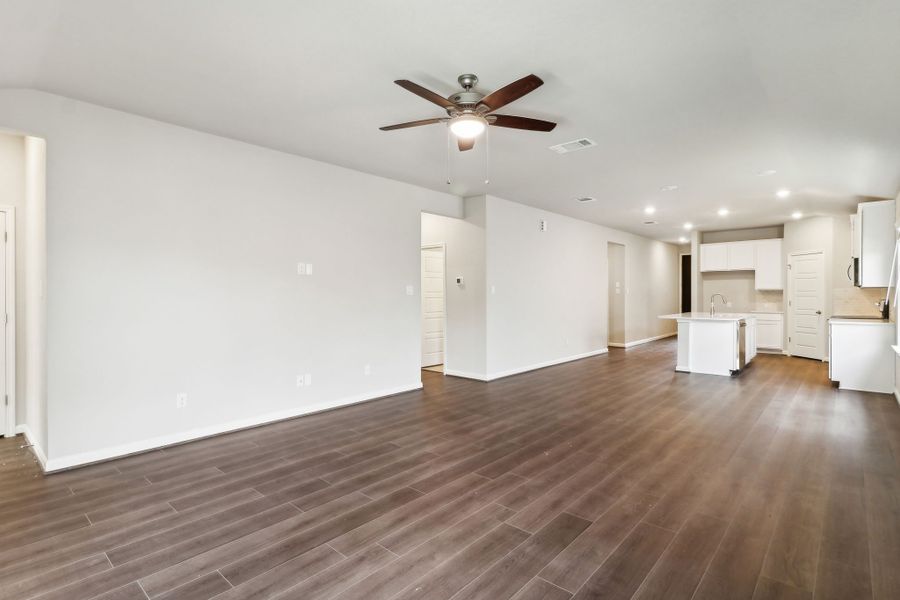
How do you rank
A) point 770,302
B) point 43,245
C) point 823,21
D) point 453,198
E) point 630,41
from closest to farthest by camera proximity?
point 823,21
point 630,41
point 43,245
point 453,198
point 770,302

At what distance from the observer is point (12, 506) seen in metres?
2.66

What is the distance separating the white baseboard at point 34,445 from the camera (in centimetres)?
323

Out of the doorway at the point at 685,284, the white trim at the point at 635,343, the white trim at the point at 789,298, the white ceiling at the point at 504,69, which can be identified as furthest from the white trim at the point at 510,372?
the doorway at the point at 685,284

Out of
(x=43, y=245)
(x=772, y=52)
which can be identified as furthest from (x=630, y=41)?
(x=43, y=245)

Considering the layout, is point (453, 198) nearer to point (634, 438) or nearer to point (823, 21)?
point (634, 438)

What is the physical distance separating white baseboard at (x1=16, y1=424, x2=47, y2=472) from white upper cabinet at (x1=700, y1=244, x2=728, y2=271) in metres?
11.1

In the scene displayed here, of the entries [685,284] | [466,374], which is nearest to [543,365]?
[466,374]

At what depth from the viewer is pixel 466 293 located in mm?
6543

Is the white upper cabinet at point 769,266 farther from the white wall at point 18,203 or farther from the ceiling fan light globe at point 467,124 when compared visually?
the white wall at point 18,203

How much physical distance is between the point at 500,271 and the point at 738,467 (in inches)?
156

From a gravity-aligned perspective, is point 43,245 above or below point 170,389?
above

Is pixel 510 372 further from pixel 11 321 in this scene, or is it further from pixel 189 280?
pixel 11 321

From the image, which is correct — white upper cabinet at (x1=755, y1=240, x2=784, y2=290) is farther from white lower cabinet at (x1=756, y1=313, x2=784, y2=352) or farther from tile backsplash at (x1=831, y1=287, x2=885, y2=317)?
tile backsplash at (x1=831, y1=287, x2=885, y2=317)

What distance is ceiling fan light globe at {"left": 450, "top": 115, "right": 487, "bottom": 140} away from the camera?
2.93 metres
